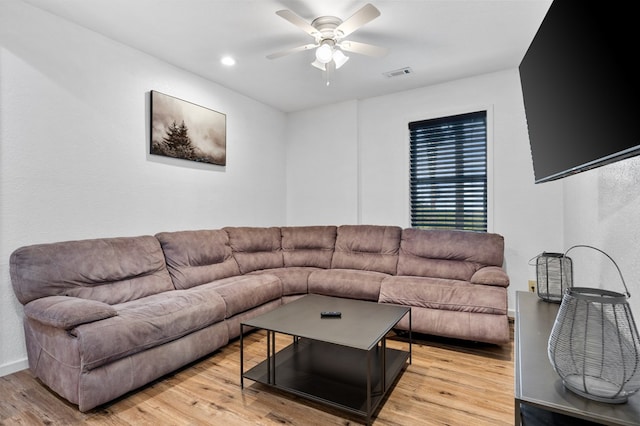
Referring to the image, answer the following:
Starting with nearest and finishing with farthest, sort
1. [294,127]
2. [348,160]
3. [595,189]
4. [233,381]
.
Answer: [595,189], [233,381], [348,160], [294,127]

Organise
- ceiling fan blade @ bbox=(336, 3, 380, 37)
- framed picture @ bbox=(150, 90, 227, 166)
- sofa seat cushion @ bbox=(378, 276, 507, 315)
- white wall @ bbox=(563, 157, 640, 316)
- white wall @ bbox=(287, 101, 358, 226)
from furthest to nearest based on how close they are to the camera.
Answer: white wall @ bbox=(287, 101, 358, 226) → framed picture @ bbox=(150, 90, 227, 166) → sofa seat cushion @ bbox=(378, 276, 507, 315) → ceiling fan blade @ bbox=(336, 3, 380, 37) → white wall @ bbox=(563, 157, 640, 316)

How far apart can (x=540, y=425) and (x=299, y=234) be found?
3.31 metres

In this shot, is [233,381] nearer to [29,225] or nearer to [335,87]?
[29,225]

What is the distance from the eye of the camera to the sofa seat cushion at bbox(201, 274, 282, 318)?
2.71 m

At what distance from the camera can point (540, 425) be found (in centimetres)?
101

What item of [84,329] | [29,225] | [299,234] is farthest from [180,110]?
[84,329]

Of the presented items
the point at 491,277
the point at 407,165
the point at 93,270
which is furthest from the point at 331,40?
the point at 93,270

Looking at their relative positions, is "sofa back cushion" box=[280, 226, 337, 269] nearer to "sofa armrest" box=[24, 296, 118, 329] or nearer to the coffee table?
the coffee table

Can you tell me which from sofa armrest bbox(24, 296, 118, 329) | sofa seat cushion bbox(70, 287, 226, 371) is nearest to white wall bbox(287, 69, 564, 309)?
sofa seat cushion bbox(70, 287, 226, 371)

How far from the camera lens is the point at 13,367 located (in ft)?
7.38

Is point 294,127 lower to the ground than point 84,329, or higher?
higher

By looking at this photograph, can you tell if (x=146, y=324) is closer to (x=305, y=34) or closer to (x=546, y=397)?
(x=546, y=397)

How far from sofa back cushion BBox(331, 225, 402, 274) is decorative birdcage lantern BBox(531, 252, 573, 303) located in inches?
67.1

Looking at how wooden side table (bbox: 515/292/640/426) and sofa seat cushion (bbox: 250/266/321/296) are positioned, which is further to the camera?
sofa seat cushion (bbox: 250/266/321/296)
